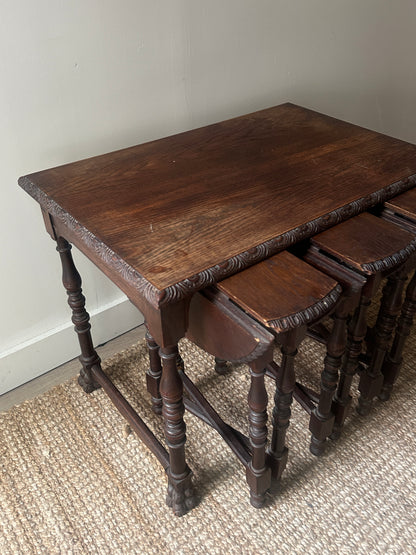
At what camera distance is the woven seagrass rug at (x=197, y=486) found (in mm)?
976

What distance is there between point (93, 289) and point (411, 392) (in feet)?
2.76

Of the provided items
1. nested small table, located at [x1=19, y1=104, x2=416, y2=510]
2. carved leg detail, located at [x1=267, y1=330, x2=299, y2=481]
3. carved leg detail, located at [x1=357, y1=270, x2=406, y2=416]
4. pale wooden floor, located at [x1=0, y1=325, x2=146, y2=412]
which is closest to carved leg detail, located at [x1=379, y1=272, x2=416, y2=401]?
carved leg detail, located at [x1=357, y1=270, x2=406, y2=416]

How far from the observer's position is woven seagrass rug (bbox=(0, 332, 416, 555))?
0.98 m

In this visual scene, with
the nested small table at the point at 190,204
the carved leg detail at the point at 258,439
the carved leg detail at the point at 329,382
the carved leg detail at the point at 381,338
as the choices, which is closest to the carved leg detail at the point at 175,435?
the nested small table at the point at 190,204

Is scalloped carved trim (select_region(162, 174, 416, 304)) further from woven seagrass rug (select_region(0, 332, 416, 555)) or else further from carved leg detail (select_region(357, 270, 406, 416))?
woven seagrass rug (select_region(0, 332, 416, 555))

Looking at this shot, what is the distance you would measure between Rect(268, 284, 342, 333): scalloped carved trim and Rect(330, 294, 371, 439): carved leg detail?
173 millimetres

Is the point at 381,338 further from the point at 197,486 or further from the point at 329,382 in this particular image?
the point at 197,486

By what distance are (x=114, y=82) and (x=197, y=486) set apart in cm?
88

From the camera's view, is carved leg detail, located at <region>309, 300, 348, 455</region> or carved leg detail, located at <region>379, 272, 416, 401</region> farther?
carved leg detail, located at <region>379, 272, 416, 401</region>

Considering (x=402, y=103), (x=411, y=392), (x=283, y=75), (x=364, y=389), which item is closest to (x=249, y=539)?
(x=364, y=389)

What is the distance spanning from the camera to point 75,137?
3.71ft

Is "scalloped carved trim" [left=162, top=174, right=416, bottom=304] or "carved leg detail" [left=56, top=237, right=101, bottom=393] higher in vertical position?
"scalloped carved trim" [left=162, top=174, right=416, bottom=304]

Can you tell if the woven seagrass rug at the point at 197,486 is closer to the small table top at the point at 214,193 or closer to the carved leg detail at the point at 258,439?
the carved leg detail at the point at 258,439

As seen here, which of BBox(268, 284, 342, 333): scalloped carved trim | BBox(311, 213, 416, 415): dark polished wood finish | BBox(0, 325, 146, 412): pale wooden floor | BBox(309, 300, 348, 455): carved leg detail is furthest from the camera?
BBox(0, 325, 146, 412): pale wooden floor
